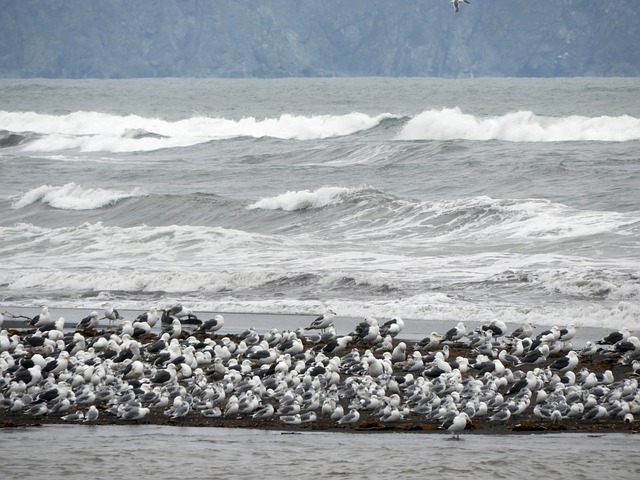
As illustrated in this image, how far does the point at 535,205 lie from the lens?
91.6 feet

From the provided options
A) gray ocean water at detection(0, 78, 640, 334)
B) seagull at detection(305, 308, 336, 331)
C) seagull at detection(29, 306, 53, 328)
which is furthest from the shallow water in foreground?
gray ocean water at detection(0, 78, 640, 334)

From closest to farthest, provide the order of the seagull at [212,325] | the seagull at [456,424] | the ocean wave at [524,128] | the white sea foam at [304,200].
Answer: the seagull at [456,424] < the seagull at [212,325] < the white sea foam at [304,200] < the ocean wave at [524,128]

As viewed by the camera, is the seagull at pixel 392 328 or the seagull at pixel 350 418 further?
the seagull at pixel 392 328

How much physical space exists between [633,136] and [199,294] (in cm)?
3254

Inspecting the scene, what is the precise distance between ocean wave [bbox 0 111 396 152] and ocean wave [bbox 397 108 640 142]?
690cm

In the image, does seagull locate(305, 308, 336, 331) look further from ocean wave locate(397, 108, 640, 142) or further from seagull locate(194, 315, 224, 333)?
ocean wave locate(397, 108, 640, 142)

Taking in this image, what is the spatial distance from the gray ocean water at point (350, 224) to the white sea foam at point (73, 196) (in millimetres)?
72

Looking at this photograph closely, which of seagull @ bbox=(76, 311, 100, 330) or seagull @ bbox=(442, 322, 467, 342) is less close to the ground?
seagull @ bbox=(442, 322, 467, 342)

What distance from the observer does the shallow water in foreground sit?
9.52 m

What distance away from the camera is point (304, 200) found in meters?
31.4

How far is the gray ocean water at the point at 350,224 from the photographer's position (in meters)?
19.7

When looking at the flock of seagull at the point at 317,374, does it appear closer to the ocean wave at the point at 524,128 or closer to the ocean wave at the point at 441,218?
the ocean wave at the point at 441,218

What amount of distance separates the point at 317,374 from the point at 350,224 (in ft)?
49.8

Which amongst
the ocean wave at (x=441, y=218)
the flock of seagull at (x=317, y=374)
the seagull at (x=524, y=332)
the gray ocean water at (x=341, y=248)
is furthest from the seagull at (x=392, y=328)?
the ocean wave at (x=441, y=218)
